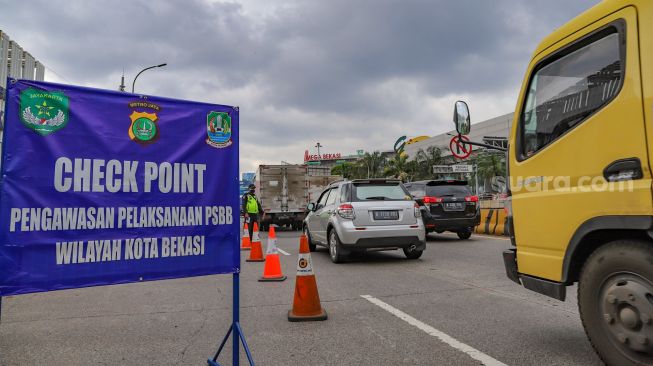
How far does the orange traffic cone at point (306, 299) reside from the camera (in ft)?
15.3

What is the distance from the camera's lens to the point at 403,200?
8.80m

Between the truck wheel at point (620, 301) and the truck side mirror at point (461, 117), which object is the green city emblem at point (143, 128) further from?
the truck side mirror at point (461, 117)

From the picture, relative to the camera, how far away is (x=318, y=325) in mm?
4477

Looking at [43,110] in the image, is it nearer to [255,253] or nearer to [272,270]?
[272,270]

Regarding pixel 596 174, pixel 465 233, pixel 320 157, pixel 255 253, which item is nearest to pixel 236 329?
pixel 596 174

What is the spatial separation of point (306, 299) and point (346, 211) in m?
3.87

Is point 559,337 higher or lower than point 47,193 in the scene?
lower

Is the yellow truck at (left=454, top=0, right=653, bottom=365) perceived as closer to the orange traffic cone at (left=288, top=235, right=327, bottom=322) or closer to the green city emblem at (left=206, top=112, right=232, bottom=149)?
the orange traffic cone at (left=288, top=235, right=327, bottom=322)

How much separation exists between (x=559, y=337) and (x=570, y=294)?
200cm

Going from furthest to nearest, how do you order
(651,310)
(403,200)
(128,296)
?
(403,200) < (128,296) < (651,310)

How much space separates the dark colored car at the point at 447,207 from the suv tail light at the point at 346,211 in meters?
4.77

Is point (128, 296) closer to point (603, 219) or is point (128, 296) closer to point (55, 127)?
point (55, 127)

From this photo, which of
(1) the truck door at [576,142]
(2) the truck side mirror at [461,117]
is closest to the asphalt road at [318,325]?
(1) the truck door at [576,142]

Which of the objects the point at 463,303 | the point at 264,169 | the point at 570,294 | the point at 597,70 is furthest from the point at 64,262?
the point at 264,169
